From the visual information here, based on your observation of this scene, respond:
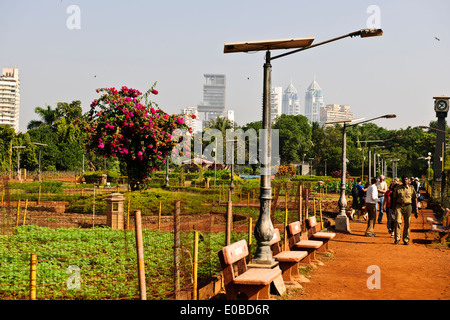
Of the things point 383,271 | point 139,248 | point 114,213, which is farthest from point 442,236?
point 139,248

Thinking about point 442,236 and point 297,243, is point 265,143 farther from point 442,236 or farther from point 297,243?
point 442,236

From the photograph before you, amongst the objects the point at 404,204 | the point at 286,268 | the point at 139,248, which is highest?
the point at 139,248

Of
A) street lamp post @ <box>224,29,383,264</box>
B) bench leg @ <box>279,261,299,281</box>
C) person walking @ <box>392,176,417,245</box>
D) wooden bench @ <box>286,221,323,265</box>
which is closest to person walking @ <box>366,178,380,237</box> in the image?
person walking @ <box>392,176,417,245</box>

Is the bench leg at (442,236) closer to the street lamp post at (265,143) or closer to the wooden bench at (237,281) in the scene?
the street lamp post at (265,143)

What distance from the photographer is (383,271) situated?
37.9ft

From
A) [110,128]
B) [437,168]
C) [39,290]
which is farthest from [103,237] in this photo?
[437,168]

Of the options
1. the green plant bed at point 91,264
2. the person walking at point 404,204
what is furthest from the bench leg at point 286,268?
the person walking at point 404,204

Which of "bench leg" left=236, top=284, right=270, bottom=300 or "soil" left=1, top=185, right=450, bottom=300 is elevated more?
"bench leg" left=236, top=284, right=270, bottom=300

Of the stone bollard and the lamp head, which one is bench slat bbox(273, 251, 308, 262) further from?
the stone bollard

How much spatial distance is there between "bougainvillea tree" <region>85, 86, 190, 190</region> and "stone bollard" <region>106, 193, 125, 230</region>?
23.7ft

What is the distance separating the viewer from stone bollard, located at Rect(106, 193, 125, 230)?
18422 mm

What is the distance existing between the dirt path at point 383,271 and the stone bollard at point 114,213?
7.00 metres

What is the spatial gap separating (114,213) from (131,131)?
812 cm

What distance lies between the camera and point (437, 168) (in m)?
56.8
